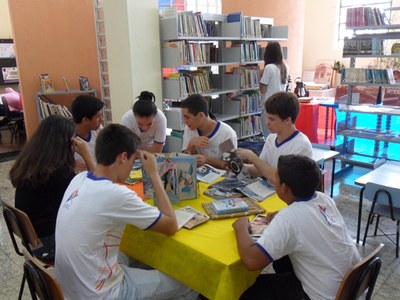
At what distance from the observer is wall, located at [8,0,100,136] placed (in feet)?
17.8

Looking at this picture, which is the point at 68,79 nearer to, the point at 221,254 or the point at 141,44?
the point at 141,44

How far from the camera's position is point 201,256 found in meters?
1.52

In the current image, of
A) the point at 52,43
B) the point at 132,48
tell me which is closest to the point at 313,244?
the point at 132,48

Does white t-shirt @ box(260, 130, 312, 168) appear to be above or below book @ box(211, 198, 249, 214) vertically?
above

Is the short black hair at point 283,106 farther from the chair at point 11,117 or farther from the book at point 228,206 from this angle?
the chair at point 11,117

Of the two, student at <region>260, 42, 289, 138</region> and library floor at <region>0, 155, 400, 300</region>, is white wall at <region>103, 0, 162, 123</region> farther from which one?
library floor at <region>0, 155, 400, 300</region>

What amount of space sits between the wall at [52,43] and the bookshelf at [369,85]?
4034 mm

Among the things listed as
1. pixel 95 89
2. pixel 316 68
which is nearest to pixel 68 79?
pixel 95 89

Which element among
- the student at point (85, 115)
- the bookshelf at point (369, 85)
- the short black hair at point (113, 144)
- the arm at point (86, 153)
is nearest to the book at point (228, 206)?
the short black hair at point (113, 144)

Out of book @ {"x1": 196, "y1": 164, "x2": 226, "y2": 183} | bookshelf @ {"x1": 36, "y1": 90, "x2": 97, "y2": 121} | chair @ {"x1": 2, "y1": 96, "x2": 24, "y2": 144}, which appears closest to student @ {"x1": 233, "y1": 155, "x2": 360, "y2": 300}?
book @ {"x1": 196, "y1": 164, "x2": 226, "y2": 183}

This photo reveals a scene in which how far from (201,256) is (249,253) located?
0.70 ft

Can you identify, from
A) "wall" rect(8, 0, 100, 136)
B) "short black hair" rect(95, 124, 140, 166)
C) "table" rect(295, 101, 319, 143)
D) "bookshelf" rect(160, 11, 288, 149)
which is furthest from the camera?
"table" rect(295, 101, 319, 143)

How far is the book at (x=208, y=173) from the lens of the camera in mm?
Result: 2377

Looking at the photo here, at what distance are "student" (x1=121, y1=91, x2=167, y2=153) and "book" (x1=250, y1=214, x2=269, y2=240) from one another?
56.2 inches
